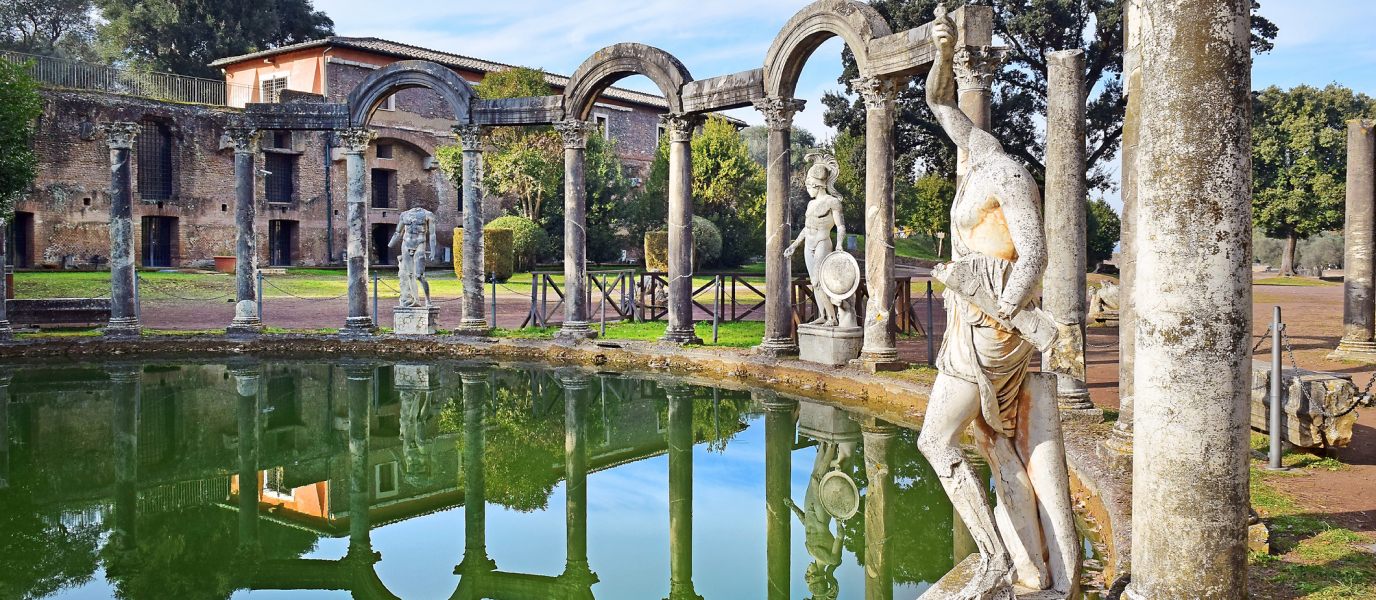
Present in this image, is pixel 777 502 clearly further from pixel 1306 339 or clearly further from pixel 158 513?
pixel 1306 339

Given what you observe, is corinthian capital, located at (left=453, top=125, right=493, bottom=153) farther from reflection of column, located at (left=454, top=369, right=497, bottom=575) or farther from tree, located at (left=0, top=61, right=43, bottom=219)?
tree, located at (left=0, top=61, right=43, bottom=219)

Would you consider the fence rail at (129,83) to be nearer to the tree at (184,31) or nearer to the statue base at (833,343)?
the tree at (184,31)

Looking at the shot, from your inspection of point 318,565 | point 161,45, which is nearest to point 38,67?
point 161,45

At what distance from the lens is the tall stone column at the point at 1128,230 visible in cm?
602

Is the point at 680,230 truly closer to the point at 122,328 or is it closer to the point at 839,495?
the point at 839,495

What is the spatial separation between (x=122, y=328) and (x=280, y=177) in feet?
64.7

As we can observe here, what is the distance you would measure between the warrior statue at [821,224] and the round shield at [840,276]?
0.48 feet

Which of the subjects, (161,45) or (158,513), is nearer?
(158,513)

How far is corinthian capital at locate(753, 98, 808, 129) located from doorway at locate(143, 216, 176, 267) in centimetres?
2478

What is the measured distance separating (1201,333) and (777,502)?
3.60 m

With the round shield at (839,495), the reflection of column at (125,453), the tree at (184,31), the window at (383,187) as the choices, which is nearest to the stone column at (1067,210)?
the round shield at (839,495)

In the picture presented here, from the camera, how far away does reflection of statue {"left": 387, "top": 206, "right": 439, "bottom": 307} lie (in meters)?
13.4

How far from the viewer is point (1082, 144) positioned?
7.00m

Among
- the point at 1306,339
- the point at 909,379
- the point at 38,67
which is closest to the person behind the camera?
the point at 909,379
